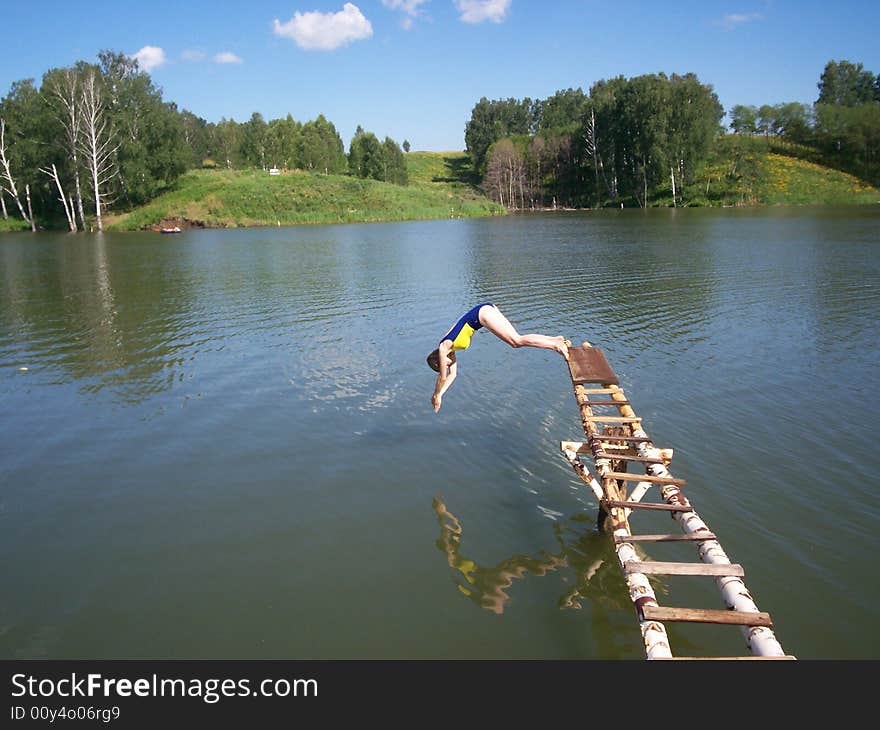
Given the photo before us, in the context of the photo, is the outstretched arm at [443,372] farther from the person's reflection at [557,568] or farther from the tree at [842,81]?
the tree at [842,81]

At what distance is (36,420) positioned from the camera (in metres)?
12.9

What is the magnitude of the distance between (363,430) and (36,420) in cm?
708

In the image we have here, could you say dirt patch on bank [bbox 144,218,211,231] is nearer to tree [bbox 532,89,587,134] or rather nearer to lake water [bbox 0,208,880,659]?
lake water [bbox 0,208,880,659]

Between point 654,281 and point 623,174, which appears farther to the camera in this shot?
point 623,174

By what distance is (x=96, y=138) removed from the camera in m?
73.9

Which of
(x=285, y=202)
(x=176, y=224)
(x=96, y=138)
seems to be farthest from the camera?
(x=285, y=202)

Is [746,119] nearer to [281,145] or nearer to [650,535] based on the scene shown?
[281,145]

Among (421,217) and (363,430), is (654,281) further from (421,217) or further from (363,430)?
(421,217)

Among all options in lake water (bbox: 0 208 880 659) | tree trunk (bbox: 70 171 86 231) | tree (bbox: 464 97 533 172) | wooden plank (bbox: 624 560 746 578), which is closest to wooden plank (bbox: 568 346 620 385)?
lake water (bbox: 0 208 880 659)

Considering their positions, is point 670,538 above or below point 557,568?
above

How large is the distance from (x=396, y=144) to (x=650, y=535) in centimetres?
12853

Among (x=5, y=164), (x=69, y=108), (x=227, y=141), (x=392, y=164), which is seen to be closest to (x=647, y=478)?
(x=69, y=108)

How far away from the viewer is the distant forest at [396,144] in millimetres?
74812
